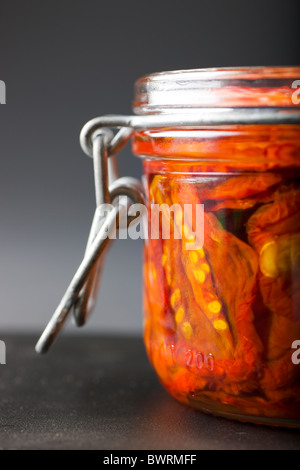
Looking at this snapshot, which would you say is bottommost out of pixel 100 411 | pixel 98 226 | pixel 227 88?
pixel 100 411

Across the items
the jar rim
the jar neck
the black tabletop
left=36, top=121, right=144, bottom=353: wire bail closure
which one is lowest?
the black tabletop

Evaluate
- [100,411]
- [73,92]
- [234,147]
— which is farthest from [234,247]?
[73,92]

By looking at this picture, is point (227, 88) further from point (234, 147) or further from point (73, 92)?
point (73, 92)

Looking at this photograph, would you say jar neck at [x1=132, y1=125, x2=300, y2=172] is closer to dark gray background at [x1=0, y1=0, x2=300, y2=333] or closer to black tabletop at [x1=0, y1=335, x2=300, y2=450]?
black tabletop at [x1=0, y1=335, x2=300, y2=450]

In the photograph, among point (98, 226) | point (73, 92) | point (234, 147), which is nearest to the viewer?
point (234, 147)

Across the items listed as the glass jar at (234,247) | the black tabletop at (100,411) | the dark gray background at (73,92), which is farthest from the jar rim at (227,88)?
the dark gray background at (73,92)

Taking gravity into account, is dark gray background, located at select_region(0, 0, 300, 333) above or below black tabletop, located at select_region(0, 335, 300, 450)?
above

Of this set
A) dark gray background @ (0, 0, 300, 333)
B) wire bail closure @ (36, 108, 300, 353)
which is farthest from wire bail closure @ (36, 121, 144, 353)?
dark gray background @ (0, 0, 300, 333)
